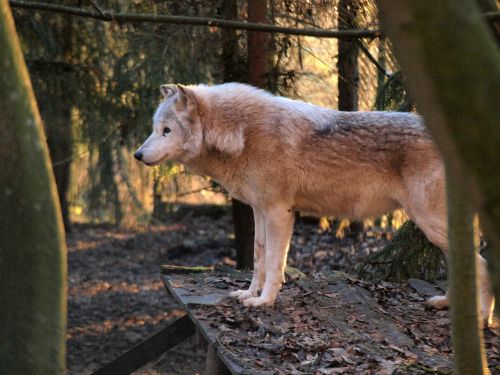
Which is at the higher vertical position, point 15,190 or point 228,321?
point 15,190

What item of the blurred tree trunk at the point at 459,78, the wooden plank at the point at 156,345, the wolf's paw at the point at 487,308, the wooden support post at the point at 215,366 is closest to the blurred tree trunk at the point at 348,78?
the wooden plank at the point at 156,345

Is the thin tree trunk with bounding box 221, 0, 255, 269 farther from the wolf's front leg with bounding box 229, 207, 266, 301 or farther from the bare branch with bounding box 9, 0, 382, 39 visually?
the bare branch with bounding box 9, 0, 382, 39

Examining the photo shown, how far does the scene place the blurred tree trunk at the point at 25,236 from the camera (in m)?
2.55

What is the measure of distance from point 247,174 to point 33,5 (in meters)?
1.87

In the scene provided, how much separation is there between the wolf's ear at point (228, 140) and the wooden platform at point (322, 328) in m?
1.11

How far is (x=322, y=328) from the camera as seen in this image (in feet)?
17.5

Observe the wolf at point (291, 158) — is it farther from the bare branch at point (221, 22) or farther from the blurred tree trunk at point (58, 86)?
the blurred tree trunk at point (58, 86)

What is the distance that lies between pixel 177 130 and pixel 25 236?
356cm

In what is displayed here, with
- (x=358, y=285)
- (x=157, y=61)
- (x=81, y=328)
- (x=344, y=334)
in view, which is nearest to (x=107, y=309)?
(x=81, y=328)

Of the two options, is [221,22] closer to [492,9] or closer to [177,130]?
[177,130]

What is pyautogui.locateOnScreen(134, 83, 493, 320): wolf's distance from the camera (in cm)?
564

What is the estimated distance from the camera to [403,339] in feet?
16.8

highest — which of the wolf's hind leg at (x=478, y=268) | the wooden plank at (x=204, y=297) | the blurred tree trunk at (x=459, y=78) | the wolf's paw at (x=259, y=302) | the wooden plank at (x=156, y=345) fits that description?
the blurred tree trunk at (x=459, y=78)

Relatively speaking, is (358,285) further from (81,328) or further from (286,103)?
(81,328)
